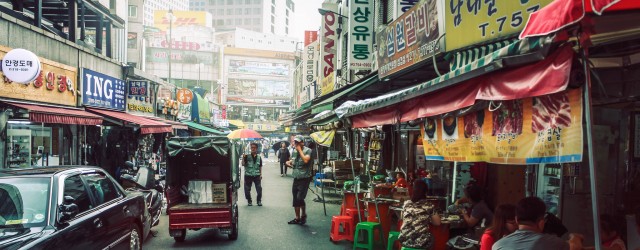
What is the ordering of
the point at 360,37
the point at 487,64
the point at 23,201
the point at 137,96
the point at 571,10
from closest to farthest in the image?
1. the point at 571,10
2. the point at 487,64
3. the point at 23,201
4. the point at 360,37
5. the point at 137,96

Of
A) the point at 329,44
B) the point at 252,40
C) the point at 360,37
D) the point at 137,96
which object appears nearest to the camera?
the point at 360,37

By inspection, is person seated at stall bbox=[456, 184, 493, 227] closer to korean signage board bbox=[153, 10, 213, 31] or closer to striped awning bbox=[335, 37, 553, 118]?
striped awning bbox=[335, 37, 553, 118]

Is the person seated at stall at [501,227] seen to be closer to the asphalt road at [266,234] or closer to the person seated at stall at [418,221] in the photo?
the person seated at stall at [418,221]

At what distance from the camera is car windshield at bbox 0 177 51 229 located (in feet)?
15.5

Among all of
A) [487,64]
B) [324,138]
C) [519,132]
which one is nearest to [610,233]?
[519,132]

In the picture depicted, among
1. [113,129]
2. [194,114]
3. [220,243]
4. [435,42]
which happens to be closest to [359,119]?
[435,42]

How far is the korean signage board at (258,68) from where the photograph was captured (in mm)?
82938

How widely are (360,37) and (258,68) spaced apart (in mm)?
71567

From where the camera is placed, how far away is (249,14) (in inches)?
4919

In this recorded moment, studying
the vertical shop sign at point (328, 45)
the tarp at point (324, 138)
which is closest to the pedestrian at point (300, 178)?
the tarp at point (324, 138)

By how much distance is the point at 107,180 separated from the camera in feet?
22.1

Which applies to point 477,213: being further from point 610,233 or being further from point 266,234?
point 266,234

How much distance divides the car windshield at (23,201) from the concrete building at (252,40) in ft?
307

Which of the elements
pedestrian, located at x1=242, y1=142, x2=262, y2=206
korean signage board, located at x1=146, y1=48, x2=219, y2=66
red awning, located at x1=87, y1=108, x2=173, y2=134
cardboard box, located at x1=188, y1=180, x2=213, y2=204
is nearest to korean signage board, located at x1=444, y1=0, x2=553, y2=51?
cardboard box, located at x1=188, y1=180, x2=213, y2=204
